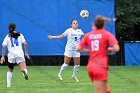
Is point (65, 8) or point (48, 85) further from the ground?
point (65, 8)

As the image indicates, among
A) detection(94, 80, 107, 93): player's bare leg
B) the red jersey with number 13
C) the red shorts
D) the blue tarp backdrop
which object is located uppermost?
the blue tarp backdrop

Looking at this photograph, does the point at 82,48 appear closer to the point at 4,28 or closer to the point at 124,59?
the point at 4,28

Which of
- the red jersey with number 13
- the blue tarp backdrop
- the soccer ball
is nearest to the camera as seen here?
the red jersey with number 13

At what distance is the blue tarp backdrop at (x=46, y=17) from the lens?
2862cm

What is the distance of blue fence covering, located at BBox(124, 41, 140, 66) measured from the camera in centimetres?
3070

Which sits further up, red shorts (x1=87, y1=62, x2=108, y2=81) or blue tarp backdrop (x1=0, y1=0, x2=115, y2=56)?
blue tarp backdrop (x1=0, y1=0, x2=115, y2=56)

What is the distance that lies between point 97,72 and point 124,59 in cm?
2194

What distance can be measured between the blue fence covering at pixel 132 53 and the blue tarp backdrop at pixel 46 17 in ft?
10.1

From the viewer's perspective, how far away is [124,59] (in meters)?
31.1

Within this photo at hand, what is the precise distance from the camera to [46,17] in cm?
2884

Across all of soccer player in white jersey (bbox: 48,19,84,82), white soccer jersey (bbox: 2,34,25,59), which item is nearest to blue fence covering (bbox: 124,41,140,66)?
soccer player in white jersey (bbox: 48,19,84,82)

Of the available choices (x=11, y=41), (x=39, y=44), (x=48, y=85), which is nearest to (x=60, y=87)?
(x=48, y=85)

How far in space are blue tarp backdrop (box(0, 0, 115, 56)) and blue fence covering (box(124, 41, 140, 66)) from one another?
3.07m

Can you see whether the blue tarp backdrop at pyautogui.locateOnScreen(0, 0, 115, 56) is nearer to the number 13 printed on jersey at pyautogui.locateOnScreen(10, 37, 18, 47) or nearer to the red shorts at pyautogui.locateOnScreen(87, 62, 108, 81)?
the number 13 printed on jersey at pyautogui.locateOnScreen(10, 37, 18, 47)
